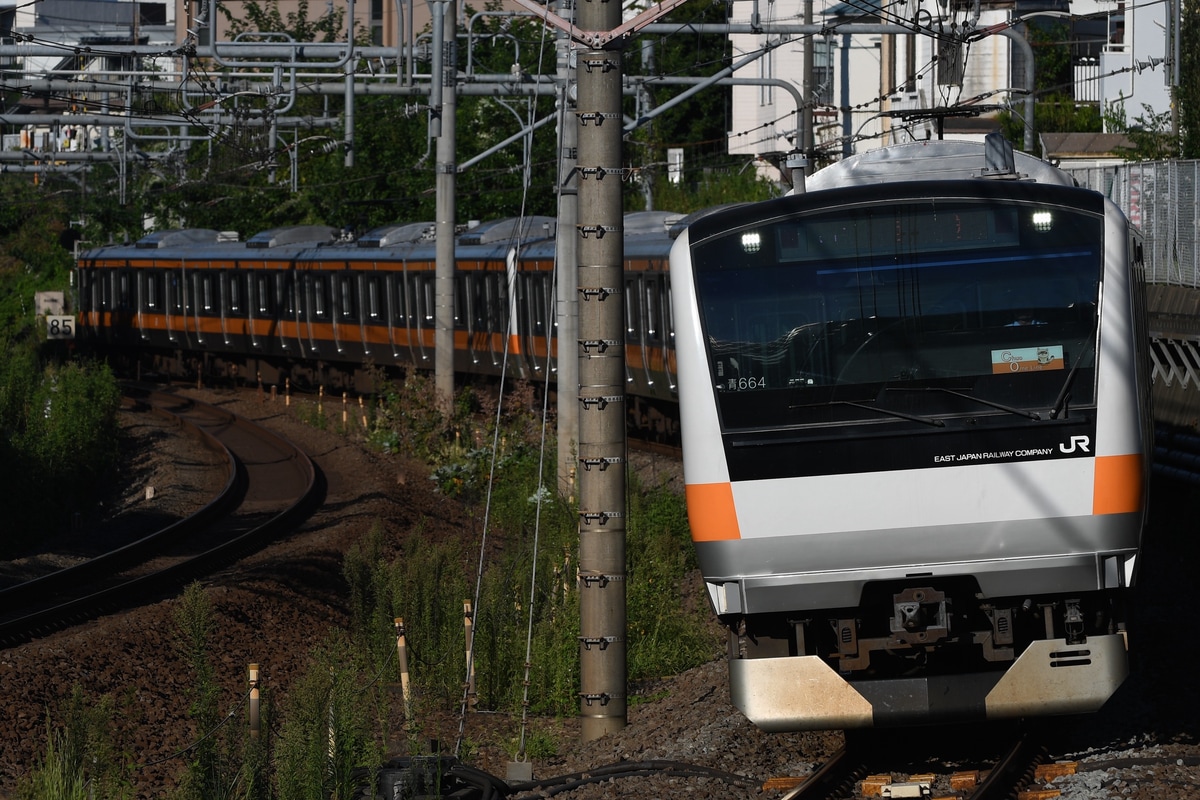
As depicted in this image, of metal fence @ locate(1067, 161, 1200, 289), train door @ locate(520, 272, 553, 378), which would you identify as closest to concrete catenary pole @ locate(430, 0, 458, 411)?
train door @ locate(520, 272, 553, 378)

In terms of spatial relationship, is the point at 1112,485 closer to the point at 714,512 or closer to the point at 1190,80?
the point at 714,512

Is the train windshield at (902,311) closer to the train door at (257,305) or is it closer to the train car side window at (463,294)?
the train car side window at (463,294)

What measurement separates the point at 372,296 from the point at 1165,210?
1384 cm

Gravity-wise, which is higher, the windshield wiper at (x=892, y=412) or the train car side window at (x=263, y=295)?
the windshield wiper at (x=892, y=412)

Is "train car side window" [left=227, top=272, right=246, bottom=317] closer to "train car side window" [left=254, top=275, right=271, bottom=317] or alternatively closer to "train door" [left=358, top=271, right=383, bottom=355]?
"train car side window" [left=254, top=275, right=271, bottom=317]

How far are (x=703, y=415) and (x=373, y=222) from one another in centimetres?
3895

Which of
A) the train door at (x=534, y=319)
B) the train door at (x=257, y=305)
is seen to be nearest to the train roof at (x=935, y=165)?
the train door at (x=534, y=319)

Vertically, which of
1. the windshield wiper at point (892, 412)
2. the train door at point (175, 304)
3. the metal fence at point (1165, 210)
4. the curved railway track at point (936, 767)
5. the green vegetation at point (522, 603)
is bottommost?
the green vegetation at point (522, 603)

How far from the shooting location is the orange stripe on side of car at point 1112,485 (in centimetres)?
741

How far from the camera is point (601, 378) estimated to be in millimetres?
9250

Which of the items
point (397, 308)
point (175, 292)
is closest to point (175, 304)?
point (175, 292)

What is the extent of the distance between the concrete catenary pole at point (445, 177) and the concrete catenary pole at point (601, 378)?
12.0 meters

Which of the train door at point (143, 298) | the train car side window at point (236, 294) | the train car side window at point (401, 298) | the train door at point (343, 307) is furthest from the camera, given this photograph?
the train door at point (143, 298)

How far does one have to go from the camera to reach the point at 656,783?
Answer: 7.82 meters
